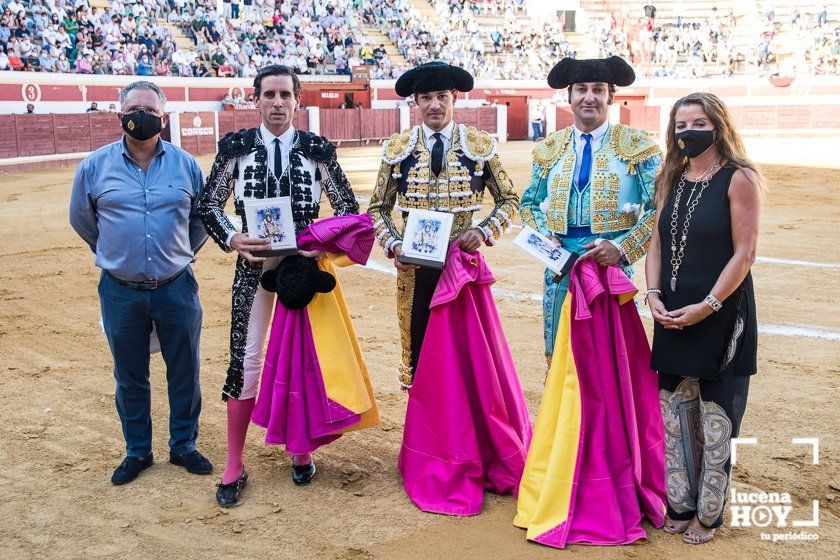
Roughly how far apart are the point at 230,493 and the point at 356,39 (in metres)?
23.2

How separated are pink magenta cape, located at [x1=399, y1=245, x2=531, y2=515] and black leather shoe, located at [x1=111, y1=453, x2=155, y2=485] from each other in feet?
3.20

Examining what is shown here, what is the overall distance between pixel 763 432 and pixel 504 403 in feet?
3.88

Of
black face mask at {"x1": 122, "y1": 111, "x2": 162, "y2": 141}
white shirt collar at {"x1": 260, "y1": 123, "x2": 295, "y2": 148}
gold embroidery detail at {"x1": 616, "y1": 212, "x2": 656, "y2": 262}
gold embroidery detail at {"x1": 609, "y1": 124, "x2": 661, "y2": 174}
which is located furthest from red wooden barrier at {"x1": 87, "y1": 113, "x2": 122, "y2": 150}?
gold embroidery detail at {"x1": 616, "y1": 212, "x2": 656, "y2": 262}

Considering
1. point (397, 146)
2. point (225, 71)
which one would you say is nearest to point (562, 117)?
point (225, 71)

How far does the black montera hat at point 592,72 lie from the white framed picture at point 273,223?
0.97 m

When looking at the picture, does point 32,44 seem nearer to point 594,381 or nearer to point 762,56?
point 594,381

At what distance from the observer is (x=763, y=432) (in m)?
3.57

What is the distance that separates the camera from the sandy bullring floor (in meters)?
2.70

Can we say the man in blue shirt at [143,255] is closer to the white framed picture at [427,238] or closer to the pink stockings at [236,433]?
the pink stockings at [236,433]

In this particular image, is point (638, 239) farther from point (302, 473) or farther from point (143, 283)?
point (143, 283)

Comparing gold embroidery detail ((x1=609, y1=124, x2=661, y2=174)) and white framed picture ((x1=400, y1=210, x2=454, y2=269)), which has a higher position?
gold embroidery detail ((x1=609, y1=124, x2=661, y2=174))

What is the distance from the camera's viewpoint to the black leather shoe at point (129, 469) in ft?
10.5

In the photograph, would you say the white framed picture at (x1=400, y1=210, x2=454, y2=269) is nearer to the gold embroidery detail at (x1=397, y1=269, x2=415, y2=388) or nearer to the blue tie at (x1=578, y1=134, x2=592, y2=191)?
the gold embroidery detail at (x1=397, y1=269, x2=415, y2=388)

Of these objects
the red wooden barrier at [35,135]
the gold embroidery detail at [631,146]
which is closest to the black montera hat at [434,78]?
the gold embroidery detail at [631,146]
